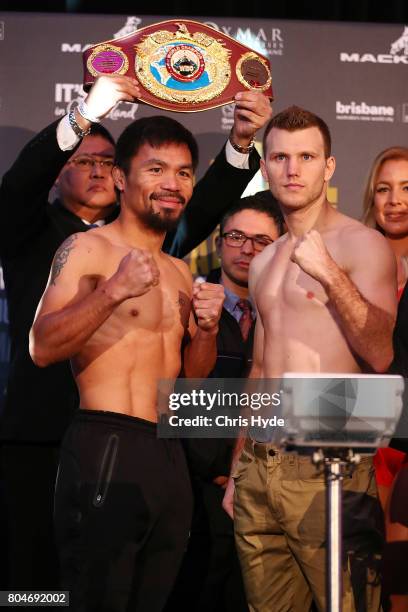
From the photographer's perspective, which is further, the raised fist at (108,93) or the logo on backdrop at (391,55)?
the logo on backdrop at (391,55)

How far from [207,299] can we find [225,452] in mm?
815

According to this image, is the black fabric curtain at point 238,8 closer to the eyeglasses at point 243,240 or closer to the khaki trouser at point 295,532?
the eyeglasses at point 243,240

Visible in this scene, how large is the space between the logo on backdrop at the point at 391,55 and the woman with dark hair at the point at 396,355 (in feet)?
1.89

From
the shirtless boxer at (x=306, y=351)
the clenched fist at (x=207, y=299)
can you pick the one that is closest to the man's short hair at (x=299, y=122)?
the shirtless boxer at (x=306, y=351)

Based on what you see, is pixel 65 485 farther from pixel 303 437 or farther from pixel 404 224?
pixel 404 224

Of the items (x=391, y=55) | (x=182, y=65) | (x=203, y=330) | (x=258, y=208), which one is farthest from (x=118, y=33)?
(x=203, y=330)

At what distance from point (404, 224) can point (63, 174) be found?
3.94 feet

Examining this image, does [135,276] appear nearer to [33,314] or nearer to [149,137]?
[149,137]

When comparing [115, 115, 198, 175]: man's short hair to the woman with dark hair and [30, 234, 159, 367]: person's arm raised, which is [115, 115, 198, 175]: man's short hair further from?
the woman with dark hair

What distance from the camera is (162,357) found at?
9.14 feet

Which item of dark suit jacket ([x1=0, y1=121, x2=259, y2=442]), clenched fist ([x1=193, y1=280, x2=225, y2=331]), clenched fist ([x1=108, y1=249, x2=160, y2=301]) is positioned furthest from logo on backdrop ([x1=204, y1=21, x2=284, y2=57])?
clenched fist ([x1=108, y1=249, x2=160, y2=301])

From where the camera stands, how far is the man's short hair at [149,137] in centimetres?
299

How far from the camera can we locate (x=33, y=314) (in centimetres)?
334

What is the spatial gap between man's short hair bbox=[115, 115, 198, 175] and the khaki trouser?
912mm
